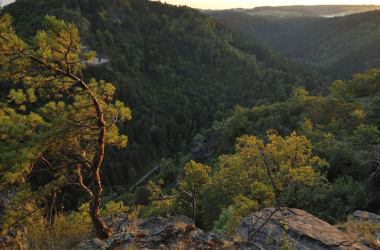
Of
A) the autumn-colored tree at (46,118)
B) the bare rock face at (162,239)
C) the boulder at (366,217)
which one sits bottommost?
the boulder at (366,217)

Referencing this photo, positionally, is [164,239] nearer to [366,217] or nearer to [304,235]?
[304,235]

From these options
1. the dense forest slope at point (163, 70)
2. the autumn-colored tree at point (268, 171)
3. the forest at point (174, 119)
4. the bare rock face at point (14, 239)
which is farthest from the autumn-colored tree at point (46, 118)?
the dense forest slope at point (163, 70)

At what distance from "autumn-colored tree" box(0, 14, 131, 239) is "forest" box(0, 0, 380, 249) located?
0.14 feet

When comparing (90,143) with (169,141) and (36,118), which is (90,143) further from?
(169,141)

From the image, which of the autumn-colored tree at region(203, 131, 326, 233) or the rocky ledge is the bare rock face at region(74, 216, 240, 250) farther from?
the autumn-colored tree at region(203, 131, 326, 233)

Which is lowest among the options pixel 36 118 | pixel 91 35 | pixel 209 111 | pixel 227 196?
pixel 209 111

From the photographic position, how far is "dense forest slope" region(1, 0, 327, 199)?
10462 cm

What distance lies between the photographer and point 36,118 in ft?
19.9

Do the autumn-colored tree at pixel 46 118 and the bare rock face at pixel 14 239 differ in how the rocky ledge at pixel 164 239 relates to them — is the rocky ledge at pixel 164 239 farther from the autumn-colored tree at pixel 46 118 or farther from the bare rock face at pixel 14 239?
the bare rock face at pixel 14 239

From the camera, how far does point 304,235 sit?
7.11m

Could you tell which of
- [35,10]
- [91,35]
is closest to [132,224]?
[91,35]

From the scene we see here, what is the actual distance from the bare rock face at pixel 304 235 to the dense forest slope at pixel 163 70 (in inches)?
3011

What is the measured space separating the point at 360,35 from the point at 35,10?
10603 inches

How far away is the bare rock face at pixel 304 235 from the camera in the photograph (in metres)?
6.72
